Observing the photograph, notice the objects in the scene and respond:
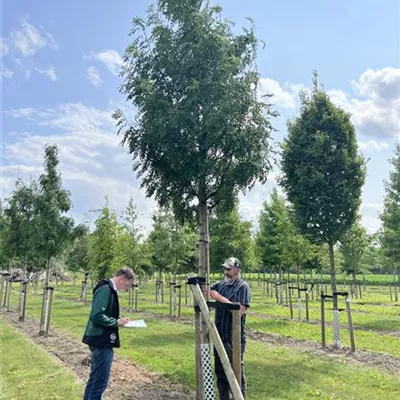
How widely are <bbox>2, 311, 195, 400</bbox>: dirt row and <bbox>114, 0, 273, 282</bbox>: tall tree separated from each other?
7.29ft

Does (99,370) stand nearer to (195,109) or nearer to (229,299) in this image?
(229,299)

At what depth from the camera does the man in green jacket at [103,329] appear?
5.43 meters

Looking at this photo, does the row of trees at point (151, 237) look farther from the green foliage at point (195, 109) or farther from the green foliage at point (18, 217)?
the green foliage at point (195, 109)

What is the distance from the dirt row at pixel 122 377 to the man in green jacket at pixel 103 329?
5.91 ft

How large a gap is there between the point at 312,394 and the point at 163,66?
6.41 meters

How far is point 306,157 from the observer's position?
13.5m

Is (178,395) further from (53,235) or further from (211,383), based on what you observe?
(53,235)

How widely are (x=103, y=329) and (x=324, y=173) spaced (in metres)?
9.67

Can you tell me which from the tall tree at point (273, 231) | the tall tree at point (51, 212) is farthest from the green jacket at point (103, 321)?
the tall tree at point (273, 231)

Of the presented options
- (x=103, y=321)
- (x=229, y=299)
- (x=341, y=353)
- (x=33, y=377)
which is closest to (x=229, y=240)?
(x=341, y=353)

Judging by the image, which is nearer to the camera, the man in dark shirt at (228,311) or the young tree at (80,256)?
the man in dark shirt at (228,311)

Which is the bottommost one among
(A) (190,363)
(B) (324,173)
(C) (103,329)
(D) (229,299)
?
(A) (190,363)

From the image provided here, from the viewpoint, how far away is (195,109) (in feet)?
25.2

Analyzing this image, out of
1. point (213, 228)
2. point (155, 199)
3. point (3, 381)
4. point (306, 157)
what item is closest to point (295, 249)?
point (213, 228)
